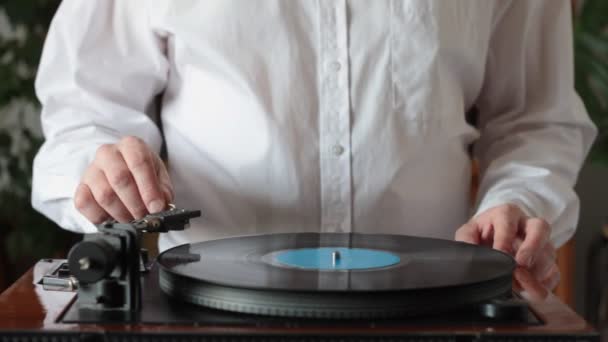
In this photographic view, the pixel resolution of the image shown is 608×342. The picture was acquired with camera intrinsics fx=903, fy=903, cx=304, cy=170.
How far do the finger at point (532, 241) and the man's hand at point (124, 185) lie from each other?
0.32m

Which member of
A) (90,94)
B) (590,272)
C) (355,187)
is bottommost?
(590,272)

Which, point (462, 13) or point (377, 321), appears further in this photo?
point (462, 13)

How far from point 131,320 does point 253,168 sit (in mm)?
457

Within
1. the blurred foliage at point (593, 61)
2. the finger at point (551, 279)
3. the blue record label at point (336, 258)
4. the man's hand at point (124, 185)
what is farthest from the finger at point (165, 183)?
the blurred foliage at point (593, 61)

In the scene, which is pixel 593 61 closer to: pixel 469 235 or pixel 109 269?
pixel 469 235

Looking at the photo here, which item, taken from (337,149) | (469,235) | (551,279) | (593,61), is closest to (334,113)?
(337,149)

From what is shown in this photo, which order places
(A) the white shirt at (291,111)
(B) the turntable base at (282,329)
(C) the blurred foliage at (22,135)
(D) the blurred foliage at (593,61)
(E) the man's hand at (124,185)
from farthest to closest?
1. (D) the blurred foliage at (593,61)
2. (C) the blurred foliage at (22,135)
3. (A) the white shirt at (291,111)
4. (E) the man's hand at (124,185)
5. (B) the turntable base at (282,329)

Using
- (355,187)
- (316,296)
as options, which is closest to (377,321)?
(316,296)

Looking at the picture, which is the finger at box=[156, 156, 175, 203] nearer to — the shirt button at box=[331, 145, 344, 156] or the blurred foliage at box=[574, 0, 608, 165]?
the shirt button at box=[331, 145, 344, 156]

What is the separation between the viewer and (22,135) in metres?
2.30

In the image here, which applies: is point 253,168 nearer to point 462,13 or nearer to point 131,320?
point 462,13

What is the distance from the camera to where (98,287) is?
637 mm

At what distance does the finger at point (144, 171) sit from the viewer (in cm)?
79

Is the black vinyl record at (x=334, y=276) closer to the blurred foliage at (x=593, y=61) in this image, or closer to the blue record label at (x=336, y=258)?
the blue record label at (x=336, y=258)
